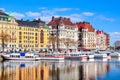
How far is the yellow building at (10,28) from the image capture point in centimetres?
12169

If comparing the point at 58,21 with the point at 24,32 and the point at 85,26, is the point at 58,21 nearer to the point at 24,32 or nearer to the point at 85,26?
the point at 85,26

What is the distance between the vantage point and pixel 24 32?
13162 centimetres

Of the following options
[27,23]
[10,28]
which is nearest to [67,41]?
[27,23]

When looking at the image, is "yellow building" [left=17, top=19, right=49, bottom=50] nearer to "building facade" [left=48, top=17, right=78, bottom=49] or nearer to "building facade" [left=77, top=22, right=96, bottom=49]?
"building facade" [left=48, top=17, right=78, bottom=49]

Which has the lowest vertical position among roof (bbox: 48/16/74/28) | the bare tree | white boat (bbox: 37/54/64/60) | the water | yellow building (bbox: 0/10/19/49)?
the water

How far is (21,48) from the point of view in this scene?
130 meters

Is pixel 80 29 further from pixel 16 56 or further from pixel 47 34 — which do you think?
pixel 16 56

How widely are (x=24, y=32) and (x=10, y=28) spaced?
807cm

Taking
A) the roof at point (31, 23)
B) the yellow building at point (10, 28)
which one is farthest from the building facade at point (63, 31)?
the yellow building at point (10, 28)

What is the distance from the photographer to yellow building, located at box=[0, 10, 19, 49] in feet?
399

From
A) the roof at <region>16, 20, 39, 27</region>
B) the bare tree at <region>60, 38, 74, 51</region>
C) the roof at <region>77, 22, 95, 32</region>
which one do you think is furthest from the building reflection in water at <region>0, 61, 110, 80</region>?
the roof at <region>77, 22, 95, 32</region>

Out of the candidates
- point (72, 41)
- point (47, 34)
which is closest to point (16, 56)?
point (47, 34)

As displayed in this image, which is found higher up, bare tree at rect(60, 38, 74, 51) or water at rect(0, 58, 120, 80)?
bare tree at rect(60, 38, 74, 51)

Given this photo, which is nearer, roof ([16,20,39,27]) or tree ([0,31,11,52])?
tree ([0,31,11,52])
